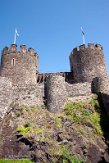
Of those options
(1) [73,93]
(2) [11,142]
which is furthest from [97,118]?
(2) [11,142]

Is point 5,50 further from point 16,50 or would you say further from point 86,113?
point 86,113

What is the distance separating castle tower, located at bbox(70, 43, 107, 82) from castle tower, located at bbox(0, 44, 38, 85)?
194 inches

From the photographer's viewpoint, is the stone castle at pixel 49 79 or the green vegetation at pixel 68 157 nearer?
the green vegetation at pixel 68 157

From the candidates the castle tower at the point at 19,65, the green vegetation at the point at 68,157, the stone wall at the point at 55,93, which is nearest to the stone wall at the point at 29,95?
the stone wall at the point at 55,93

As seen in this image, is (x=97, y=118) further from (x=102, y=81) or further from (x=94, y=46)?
(x=94, y=46)

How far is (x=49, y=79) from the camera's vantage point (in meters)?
31.0

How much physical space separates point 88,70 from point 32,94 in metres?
7.80

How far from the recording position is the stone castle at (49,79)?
2994 cm

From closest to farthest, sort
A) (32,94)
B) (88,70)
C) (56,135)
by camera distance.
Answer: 1. (56,135)
2. (32,94)
3. (88,70)

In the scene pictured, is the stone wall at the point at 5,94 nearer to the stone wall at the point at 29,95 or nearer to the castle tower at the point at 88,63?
the stone wall at the point at 29,95

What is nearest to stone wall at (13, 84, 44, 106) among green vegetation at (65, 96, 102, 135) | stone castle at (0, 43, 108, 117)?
stone castle at (0, 43, 108, 117)

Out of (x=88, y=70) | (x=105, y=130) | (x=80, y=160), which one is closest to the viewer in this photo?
(x=80, y=160)

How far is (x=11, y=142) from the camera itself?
25.5 meters

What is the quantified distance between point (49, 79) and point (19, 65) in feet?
18.0
